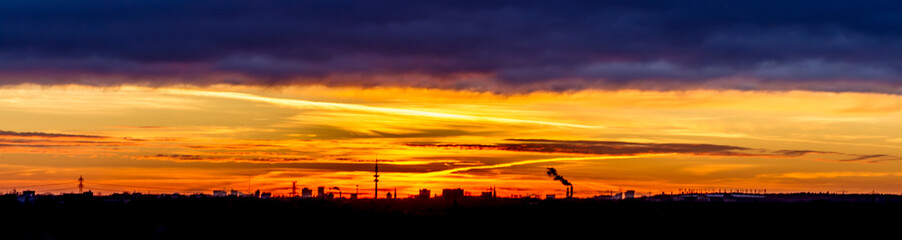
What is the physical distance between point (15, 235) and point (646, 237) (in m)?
102

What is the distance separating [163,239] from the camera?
639 feet

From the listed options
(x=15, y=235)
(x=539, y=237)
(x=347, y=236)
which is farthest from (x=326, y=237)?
(x=15, y=235)

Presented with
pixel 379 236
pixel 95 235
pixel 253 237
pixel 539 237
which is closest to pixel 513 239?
pixel 539 237

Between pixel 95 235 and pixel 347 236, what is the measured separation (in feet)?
137

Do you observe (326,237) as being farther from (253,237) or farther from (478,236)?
(478,236)

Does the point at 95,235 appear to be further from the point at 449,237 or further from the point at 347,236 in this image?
the point at 449,237

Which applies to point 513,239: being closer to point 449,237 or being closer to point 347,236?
point 449,237

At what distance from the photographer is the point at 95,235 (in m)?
199

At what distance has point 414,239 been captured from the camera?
7657 inches

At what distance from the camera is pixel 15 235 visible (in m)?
193

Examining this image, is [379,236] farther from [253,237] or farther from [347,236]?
[253,237]

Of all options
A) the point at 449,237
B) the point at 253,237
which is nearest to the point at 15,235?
the point at 253,237

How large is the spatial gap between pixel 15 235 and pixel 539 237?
276 ft

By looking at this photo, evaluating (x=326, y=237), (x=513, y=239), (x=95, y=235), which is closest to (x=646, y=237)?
(x=513, y=239)
